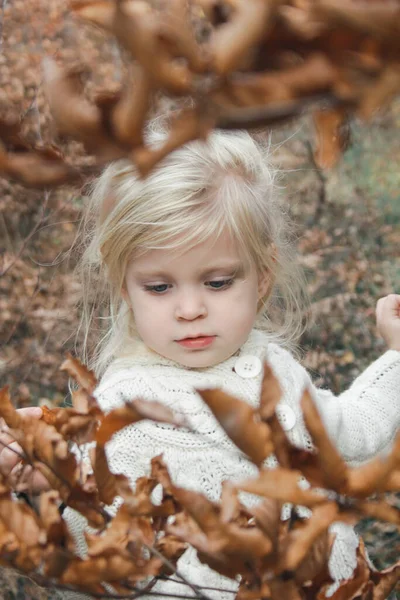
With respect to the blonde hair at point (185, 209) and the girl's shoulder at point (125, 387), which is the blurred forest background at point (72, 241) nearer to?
the blonde hair at point (185, 209)

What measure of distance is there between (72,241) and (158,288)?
7.31 ft

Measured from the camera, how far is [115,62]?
4.36 meters

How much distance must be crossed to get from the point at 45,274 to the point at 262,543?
3425mm

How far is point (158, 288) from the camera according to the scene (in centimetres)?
165

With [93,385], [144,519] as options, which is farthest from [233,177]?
[144,519]

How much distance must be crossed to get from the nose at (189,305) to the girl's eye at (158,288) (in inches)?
1.6

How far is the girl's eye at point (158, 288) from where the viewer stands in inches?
64.7

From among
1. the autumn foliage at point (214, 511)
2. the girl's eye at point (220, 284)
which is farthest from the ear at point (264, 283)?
the autumn foliage at point (214, 511)

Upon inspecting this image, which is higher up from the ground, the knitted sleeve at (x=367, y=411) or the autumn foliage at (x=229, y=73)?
the autumn foliage at (x=229, y=73)

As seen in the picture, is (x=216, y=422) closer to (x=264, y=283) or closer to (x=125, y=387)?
(x=125, y=387)

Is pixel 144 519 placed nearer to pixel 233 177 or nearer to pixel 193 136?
pixel 193 136

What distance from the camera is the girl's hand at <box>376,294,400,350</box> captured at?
1.94m

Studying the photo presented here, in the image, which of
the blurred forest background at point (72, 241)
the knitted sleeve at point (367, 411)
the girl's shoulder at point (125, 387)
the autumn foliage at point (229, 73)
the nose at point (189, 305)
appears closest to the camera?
the autumn foliage at point (229, 73)

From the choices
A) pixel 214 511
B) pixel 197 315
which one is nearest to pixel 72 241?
pixel 197 315
